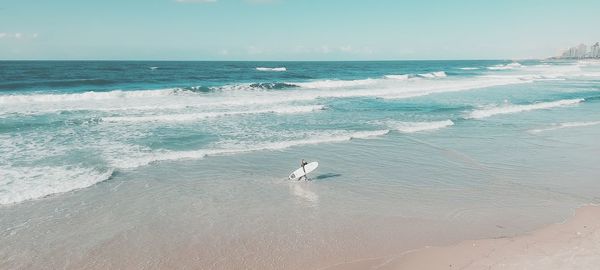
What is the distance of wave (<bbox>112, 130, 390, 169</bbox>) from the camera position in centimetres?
1457

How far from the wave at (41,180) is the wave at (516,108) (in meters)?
20.4

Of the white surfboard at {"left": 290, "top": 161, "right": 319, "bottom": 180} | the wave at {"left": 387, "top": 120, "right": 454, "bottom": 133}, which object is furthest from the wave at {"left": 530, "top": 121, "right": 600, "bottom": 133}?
the white surfboard at {"left": 290, "top": 161, "right": 319, "bottom": 180}

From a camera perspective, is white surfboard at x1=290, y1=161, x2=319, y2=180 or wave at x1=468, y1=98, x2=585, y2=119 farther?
wave at x1=468, y1=98, x2=585, y2=119

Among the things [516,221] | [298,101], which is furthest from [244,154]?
[298,101]

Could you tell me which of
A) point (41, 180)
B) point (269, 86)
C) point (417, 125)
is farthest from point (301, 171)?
point (269, 86)

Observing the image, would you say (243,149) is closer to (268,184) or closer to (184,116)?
(268,184)

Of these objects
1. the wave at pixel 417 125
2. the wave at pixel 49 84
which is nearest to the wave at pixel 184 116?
the wave at pixel 417 125

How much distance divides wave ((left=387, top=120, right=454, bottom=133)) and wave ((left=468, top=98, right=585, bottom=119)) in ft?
11.6

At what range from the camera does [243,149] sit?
1670 cm

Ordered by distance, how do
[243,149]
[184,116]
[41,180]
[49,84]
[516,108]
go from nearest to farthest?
[41,180]
[243,149]
[184,116]
[516,108]
[49,84]

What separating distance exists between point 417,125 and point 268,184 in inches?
484

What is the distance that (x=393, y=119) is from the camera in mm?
24719

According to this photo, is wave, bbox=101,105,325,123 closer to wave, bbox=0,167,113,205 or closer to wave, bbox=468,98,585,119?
wave, bbox=0,167,113,205

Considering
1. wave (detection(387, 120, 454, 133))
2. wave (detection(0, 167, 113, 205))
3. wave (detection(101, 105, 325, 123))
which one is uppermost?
wave (detection(101, 105, 325, 123))
